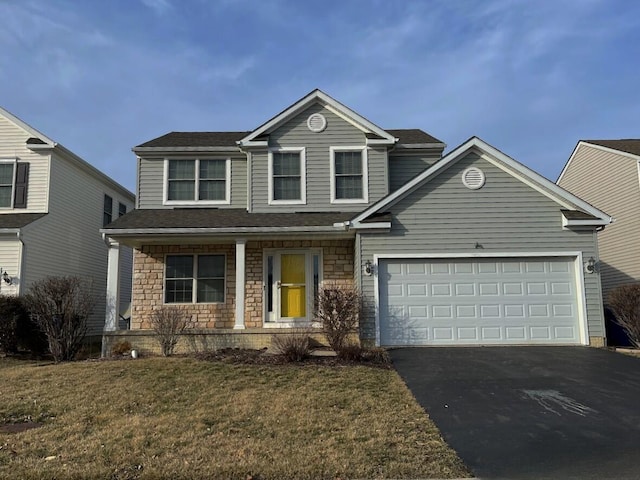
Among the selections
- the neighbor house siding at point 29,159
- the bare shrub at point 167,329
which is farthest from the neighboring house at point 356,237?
the neighbor house siding at point 29,159

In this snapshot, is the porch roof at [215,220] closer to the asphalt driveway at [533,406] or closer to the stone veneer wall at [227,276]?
the stone veneer wall at [227,276]

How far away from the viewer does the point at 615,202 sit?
57.6 ft

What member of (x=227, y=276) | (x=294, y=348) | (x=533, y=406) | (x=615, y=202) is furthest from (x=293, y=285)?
(x=615, y=202)

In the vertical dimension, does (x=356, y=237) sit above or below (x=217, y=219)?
below

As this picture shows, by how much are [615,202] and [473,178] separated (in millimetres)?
8782

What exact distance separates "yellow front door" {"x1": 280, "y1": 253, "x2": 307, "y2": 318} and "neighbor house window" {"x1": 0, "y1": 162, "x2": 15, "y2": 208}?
927cm

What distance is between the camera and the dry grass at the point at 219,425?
15.0 ft

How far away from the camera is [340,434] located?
5.48 meters

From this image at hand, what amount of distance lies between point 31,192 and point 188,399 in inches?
469

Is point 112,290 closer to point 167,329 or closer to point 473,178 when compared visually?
point 167,329

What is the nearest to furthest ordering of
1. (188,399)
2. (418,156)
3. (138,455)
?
(138,455) < (188,399) < (418,156)

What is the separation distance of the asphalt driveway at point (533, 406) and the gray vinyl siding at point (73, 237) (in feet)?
32.5

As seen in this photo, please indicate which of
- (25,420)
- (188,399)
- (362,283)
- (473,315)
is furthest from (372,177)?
(25,420)

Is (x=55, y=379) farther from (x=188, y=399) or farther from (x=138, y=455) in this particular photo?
(x=138, y=455)
